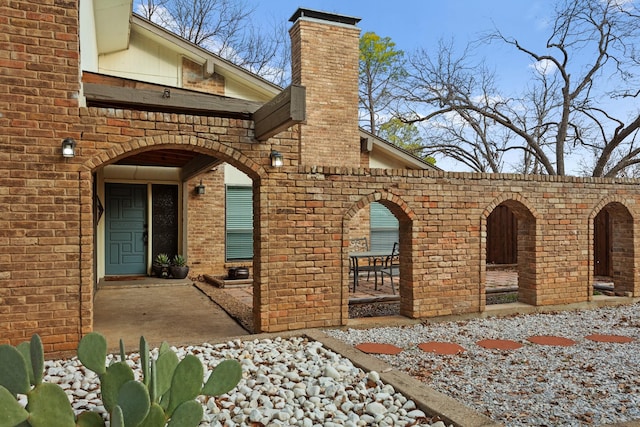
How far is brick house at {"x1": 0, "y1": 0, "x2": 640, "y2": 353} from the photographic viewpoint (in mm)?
4531

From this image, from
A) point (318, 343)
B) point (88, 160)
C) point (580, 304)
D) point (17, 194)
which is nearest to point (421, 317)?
point (318, 343)

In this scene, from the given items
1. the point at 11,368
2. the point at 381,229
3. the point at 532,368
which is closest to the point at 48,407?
the point at 11,368

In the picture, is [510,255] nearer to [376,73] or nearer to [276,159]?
[276,159]

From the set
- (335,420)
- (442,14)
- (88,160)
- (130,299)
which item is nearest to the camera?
(335,420)

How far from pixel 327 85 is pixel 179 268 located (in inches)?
219

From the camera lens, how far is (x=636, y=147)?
1672 cm

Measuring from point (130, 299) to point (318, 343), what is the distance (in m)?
4.37

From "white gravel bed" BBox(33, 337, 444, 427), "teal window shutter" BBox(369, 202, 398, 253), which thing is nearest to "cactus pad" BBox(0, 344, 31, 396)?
"white gravel bed" BBox(33, 337, 444, 427)

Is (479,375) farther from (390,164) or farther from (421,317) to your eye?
(390,164)

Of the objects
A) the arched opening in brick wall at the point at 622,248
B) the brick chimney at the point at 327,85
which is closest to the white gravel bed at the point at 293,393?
the arched opening in brick wall at the point at 622,248

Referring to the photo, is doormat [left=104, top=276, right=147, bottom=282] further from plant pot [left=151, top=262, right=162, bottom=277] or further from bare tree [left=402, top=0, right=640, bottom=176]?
bare tree [left=402, top=0, right=640, bottom=176]

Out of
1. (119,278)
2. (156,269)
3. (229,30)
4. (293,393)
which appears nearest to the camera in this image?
(293,393)

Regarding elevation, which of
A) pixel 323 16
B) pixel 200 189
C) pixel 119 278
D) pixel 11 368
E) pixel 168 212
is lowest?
pixel 119 278

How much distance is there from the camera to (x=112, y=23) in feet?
29.3
